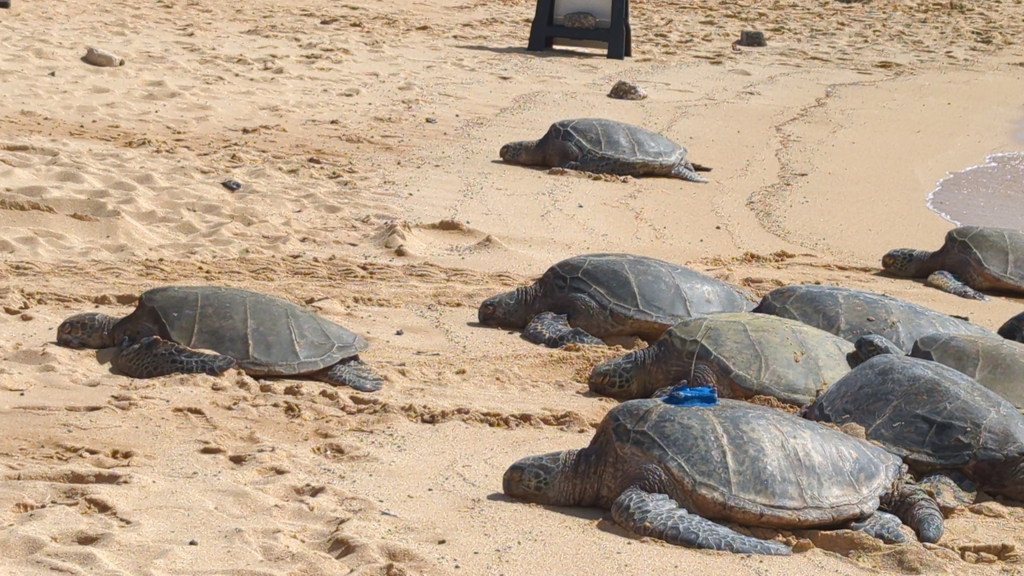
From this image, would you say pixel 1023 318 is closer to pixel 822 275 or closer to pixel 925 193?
pixel 822 275

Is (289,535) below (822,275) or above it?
above

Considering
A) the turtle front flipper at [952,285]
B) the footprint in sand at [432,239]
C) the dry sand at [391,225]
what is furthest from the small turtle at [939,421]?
the footprint in sand at [432,239]

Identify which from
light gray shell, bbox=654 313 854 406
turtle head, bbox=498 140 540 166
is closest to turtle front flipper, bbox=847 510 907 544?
light gray shell, bbox=654 313 854 406

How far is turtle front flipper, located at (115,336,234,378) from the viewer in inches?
216

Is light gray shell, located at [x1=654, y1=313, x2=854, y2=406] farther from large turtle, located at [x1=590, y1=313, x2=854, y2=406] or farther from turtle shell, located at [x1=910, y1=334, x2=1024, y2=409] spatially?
turtle shell, located at [x1=910, y1=334, x2=1024, y2=409]

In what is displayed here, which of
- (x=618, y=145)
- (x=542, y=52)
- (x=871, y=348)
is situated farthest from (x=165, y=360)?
(x=542, y=52)

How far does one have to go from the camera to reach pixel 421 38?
15195 mm

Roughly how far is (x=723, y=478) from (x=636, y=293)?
8.37 feet

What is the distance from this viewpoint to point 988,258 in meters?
8.03

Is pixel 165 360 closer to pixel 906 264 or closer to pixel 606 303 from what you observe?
pixel 606 303

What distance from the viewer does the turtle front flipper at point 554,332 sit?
257 inches

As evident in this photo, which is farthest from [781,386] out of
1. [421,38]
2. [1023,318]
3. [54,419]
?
[421,38]

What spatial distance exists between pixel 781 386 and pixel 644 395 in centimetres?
64

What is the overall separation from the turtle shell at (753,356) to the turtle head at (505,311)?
3.61 feet
